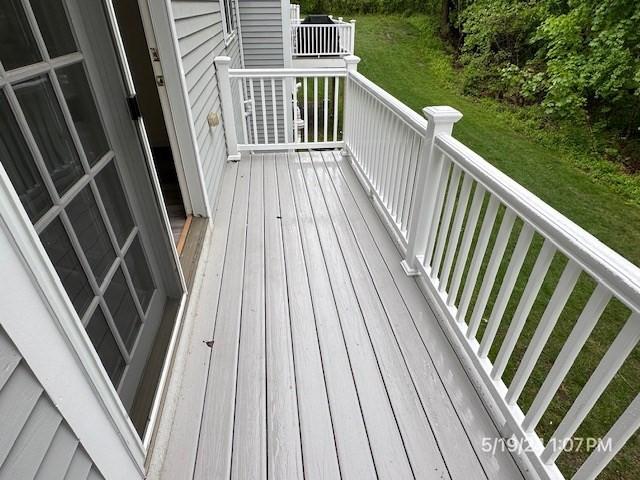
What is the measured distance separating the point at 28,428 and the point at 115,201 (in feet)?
2.94

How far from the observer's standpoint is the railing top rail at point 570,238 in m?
0.92

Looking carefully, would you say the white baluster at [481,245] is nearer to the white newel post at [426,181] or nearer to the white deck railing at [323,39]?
the white newel post at [426,181]

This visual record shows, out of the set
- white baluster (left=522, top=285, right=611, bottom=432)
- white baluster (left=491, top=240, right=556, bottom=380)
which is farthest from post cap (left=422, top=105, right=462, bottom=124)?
white baluster (left=522, top=285, right=611, bottom=432)

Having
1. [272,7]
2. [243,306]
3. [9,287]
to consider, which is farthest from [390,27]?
[9,287]

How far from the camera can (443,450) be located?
56.6 inches

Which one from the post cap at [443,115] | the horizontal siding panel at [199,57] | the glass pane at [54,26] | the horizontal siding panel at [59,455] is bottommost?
the horizontal siding panel at [59,455]

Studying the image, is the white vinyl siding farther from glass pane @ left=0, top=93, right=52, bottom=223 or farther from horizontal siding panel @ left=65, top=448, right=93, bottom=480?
horizontal siding panel @ left=65, top=448, right=93, bottom=480

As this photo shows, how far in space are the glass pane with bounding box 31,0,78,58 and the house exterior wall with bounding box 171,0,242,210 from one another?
1331mm

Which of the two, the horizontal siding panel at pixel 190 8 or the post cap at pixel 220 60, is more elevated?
the horizontal siding panel at pixel 190 8

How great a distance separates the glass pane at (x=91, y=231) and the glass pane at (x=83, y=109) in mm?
156

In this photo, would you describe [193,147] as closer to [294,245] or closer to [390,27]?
[294,245]

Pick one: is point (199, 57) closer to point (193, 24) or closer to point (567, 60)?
point (193, 24)

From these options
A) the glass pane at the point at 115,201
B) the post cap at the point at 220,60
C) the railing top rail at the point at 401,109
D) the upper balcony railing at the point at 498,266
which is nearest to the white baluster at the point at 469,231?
the upper balcony railing at the point at 498,266

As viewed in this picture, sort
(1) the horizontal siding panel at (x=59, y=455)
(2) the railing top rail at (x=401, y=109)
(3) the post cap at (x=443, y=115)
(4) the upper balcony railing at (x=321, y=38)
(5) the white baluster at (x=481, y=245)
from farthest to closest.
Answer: (4) the upper balcony railing at (x=321, y=38) < (2) the railing top rail at (x=401, y=109) < (3) the post cap at (x=443, y=115) < (5) the white baluster at (x=481, y=245) < (1) the horizontal siding panel at (x=59, y=455)
